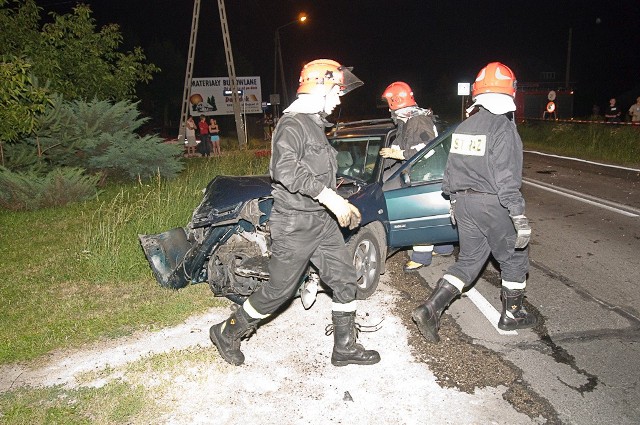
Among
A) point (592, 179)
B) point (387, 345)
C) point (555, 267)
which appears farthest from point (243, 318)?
point (592, 179)

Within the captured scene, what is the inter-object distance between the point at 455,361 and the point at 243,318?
159 centimetres

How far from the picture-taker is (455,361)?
12.6 feet

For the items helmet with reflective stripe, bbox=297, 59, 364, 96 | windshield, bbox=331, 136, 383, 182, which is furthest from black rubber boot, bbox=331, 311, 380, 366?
windshield, bbox=331, 136, 383, 182

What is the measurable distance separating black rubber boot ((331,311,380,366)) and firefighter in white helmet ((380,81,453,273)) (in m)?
2.14

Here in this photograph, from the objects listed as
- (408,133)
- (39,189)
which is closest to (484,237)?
(408,133)

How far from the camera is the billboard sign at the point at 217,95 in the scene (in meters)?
34.1

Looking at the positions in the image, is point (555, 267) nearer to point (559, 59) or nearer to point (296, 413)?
point (296, 413)

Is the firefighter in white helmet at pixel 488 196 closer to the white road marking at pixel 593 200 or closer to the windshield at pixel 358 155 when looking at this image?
the windshield at pixel 358 155

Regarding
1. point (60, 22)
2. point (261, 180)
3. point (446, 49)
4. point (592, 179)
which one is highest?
point (446, 49)

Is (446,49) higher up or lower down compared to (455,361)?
higher up

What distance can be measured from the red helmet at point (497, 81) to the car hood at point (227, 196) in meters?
2.08

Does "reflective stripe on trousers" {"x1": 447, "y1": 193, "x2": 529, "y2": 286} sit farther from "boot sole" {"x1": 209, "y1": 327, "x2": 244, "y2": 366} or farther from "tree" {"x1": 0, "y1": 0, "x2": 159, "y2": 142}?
"tree" {"x1": 0, "y1": 0, "x2": 159, "y2": 142}

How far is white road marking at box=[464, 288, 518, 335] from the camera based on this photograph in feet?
14.4

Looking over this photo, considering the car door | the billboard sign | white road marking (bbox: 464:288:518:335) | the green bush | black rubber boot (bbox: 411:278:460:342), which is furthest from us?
the billboard sign
